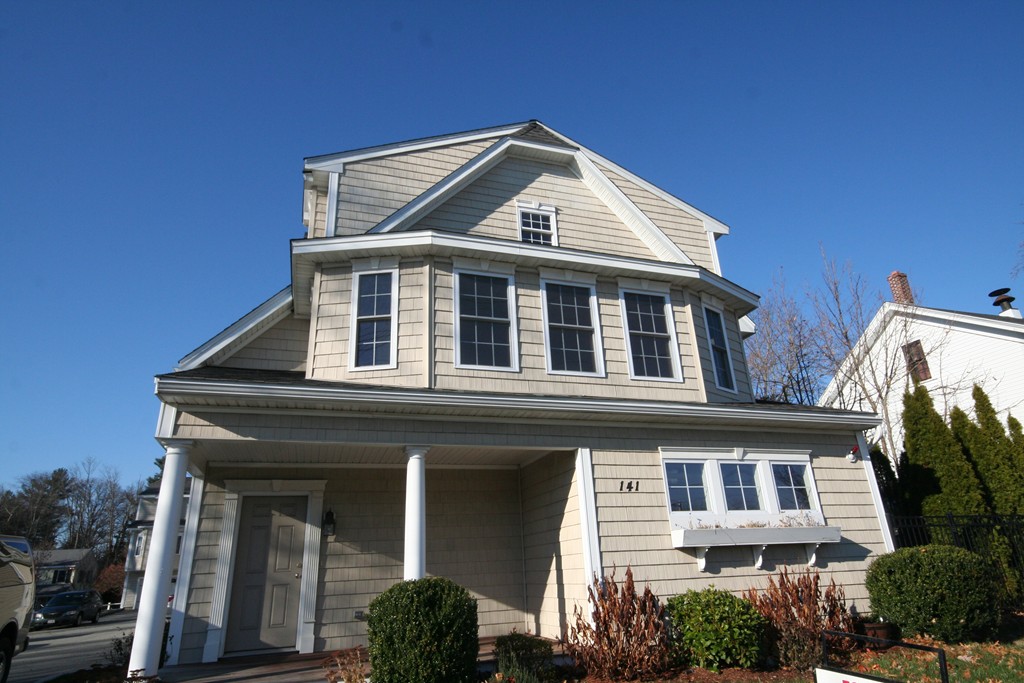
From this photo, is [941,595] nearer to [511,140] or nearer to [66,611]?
[511,140]

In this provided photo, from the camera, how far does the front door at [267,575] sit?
886cm

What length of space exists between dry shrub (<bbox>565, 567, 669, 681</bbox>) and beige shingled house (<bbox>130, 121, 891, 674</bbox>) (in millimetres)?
595

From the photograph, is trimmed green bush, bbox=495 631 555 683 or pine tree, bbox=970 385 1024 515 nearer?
trimmed green bush, bbox=495 631 555 683

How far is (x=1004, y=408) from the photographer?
60.1ft

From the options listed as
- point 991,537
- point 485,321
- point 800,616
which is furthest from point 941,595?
point 485,321

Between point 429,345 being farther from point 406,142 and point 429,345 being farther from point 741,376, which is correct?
point 741,376

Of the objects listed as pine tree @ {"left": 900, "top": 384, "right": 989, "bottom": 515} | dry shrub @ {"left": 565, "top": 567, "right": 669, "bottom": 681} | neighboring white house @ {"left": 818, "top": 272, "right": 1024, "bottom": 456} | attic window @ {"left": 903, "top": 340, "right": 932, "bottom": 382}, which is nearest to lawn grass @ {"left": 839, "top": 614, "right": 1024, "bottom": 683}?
dry shrub @ {"left": 565, "top": 567, "right": 669, "bottom": 681}

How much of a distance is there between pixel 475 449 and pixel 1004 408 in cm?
1843

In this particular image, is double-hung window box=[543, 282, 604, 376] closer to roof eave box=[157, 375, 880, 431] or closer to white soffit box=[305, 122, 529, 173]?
roof eave box=[157, 375, 880, 431]

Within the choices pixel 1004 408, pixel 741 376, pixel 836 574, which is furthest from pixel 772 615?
pixel 1004 408

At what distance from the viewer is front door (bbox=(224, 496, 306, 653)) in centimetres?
886

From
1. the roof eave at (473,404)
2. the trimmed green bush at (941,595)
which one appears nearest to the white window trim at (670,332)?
the roof eave at (473,404)

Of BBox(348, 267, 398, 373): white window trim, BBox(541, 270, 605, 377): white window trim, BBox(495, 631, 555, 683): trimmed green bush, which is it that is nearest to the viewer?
BBox(495, 631, 555, 683): trimmed green bush

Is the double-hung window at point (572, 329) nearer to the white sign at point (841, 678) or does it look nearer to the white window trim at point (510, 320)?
the white window trim at point (510, 320)
